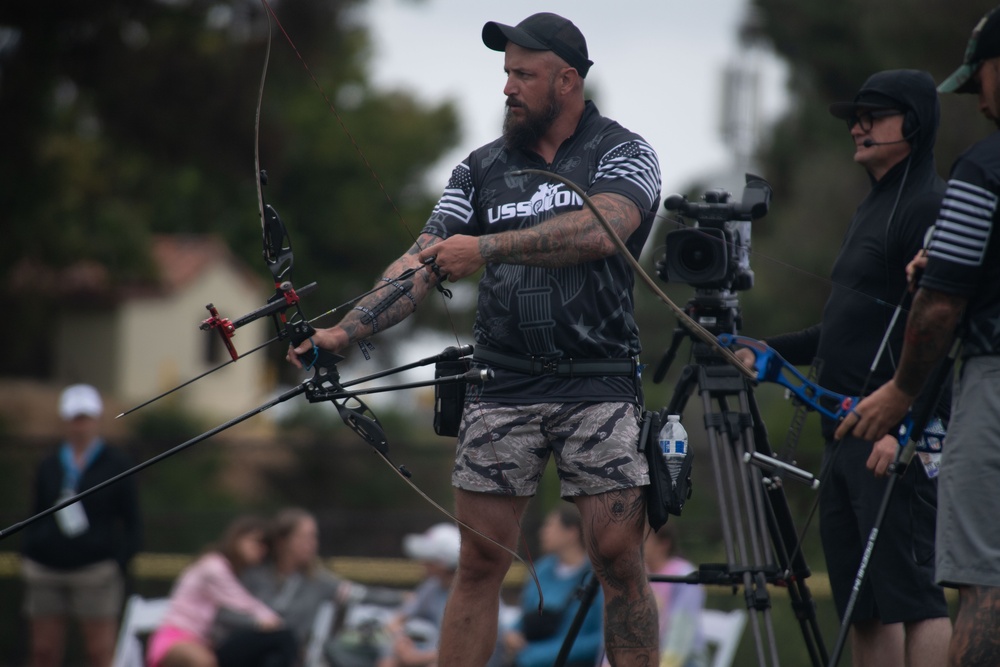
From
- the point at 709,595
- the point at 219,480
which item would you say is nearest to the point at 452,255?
the point at 709,595

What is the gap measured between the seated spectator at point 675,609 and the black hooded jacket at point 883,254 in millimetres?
2399

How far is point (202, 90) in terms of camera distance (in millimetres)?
12805

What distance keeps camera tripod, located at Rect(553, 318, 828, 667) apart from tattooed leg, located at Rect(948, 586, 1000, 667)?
0.76 metres

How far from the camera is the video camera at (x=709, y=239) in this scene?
3787mm

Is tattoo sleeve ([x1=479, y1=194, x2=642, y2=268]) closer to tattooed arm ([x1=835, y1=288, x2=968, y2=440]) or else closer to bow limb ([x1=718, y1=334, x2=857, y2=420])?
bow limb ([x1=718, y1=334, x2=857, y2=420])

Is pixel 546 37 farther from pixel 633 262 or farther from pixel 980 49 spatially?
pixel 980 49

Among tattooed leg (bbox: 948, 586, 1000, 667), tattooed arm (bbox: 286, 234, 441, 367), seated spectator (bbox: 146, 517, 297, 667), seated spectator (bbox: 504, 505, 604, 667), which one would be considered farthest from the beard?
seated spectator (bbox: 146, 517, 297, 667)

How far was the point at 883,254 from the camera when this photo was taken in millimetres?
3596

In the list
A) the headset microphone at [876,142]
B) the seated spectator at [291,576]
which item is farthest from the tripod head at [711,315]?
the seated spectator at [291,576]

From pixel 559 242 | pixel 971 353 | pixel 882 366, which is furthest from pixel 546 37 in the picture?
pixel 971 353

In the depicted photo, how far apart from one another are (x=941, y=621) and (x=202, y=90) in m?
10.6

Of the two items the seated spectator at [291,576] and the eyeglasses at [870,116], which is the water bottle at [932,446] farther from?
the seated spectator at [291,576]

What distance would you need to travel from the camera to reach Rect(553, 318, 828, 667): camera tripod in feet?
11.9

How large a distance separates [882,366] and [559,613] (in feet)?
10.0
